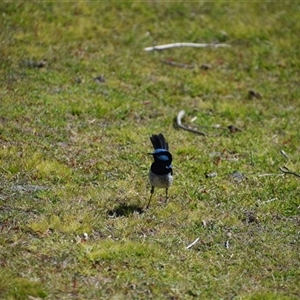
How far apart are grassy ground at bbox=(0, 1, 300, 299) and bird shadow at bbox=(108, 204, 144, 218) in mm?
29

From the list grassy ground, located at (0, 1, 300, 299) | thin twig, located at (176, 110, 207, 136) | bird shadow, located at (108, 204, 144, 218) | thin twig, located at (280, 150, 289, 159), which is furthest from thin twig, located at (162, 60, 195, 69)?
bird shadow, located at (108, 204, 144, 218)

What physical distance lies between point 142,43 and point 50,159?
5621mm

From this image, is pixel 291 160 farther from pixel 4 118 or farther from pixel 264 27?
pixel 264 27

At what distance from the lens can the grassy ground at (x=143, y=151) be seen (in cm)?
875

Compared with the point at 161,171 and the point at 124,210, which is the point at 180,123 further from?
the point at 124,210

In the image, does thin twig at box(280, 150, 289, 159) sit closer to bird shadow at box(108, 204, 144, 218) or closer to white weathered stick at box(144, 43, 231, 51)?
bird shadow at box(108, 204, 144, 218)

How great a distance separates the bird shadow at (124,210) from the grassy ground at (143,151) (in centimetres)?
3

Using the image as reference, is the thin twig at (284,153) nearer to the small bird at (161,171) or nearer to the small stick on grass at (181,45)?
the small bird at (161,171)

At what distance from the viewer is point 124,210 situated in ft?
33.2

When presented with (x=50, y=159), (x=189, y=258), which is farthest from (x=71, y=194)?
(x=189, y=258)

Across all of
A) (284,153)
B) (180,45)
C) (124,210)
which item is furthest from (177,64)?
(124,210)

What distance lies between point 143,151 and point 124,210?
2.17 metres

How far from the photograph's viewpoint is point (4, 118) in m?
12.5

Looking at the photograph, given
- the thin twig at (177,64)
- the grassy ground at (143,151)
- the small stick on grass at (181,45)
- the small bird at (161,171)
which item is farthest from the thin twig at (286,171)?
the small stick on grass at (181,45)
